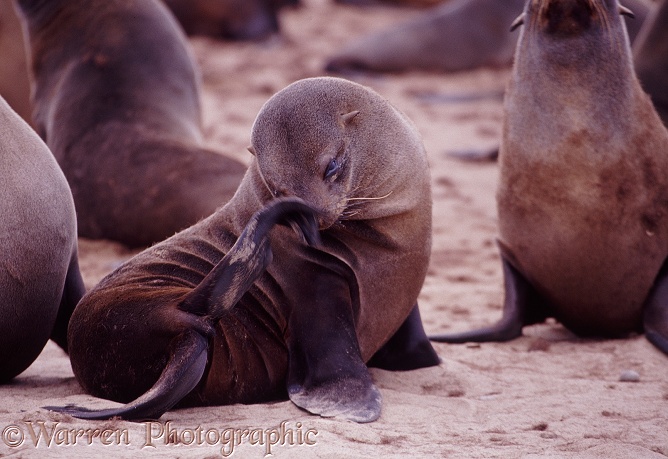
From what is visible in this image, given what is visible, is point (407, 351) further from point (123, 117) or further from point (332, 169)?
point (123, 117)

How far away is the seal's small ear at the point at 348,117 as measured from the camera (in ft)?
13.1

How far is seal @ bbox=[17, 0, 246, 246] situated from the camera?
6.27 meters

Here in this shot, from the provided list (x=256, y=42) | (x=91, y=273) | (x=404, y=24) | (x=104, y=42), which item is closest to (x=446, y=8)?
(x=404, y=24)

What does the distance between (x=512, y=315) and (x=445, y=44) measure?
7.86 metres

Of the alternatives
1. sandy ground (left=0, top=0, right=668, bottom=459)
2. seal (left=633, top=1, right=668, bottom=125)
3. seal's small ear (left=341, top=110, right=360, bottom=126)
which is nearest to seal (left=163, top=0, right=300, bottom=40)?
Answer: seal (left=633, top=1, right=668, bottom=125)

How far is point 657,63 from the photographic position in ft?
24.7

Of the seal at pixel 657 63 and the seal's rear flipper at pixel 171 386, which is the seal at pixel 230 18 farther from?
the seal's rear flipper at pixel 171 386

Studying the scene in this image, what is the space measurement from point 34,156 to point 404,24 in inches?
361

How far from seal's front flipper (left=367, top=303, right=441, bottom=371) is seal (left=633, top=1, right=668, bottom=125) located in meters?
3.93

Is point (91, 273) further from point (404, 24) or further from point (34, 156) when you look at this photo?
point (404, 24)

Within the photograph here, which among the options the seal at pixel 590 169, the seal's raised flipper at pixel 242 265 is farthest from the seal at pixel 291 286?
the seal at pixel 590 169

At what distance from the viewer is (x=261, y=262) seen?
3.37 meters

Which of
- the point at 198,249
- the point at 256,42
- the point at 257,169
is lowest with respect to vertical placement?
the point at 256,42

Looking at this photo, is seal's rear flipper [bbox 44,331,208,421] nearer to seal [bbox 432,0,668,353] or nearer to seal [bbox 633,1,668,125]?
seal [bbox 432,0,668,353]
